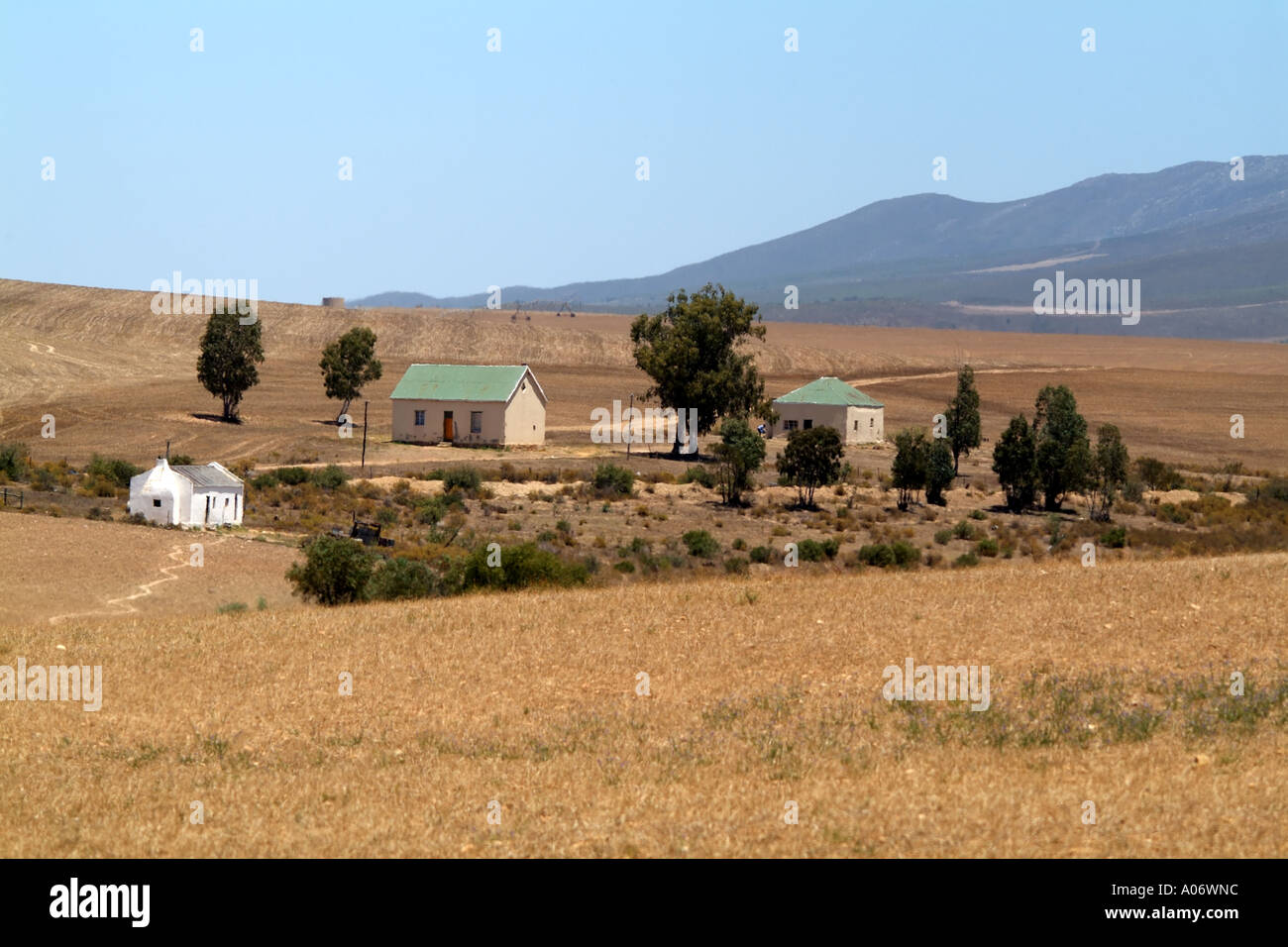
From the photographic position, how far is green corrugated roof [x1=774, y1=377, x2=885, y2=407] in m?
74.1

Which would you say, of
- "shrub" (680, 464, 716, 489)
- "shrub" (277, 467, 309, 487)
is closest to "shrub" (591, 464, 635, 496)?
"shrub" (680, 464, 716, 489)

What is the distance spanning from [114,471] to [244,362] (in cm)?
2470

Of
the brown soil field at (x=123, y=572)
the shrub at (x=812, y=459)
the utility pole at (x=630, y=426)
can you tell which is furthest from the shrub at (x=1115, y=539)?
the utility pole at (x=630, y=426)

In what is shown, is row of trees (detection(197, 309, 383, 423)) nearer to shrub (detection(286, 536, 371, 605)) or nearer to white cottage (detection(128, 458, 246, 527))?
white cottage (detection(128, 458, 246, 527))

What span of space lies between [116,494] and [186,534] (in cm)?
974

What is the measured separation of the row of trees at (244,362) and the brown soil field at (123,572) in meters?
35.6

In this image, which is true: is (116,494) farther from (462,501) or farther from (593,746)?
(593,746)

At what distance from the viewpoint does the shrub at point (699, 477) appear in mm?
55819

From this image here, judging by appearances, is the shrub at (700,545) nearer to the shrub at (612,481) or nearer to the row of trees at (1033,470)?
the shrub at (612,481)

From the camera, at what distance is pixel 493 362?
116875mm

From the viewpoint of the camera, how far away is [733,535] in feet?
145

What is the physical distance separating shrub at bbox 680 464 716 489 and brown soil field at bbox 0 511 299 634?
21.7 m

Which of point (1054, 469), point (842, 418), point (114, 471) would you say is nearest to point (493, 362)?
point (842, 418)
